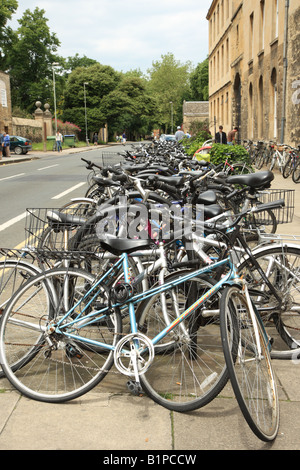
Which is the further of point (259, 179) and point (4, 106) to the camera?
point (4, 106)

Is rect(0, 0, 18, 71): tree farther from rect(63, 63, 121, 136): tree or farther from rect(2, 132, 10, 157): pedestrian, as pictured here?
rect(2, 132, 10, 157): pedestrian

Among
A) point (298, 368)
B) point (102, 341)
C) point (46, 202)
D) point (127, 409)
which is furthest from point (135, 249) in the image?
point (46, 202)

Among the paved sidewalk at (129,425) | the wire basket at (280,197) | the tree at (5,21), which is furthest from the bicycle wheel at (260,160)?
the tree at (5,21)

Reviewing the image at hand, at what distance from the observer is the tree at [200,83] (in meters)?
99.0

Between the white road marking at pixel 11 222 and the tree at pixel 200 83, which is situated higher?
the tree at pixel 200 83

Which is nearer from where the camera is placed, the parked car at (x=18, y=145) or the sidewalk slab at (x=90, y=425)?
the sidewalk slab at (x=90, y=425)

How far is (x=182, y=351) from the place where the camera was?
3.33 meters

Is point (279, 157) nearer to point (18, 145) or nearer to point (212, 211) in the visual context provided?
point (212, 211)

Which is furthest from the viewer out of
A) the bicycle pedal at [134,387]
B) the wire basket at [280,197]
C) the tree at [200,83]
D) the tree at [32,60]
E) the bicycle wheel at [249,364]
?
the tree at [200,83]

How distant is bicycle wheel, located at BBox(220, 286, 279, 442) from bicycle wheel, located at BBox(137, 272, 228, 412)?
0.23 m

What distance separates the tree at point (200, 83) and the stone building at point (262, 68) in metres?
55.1

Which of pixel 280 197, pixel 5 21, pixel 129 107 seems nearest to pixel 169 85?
pixel 129 107

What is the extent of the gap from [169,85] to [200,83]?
14.5m

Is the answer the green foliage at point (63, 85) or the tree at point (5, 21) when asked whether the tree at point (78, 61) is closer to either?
the green foliage at point (63, 85)
